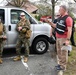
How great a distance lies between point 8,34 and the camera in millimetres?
8109

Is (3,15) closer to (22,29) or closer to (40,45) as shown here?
(22,29)

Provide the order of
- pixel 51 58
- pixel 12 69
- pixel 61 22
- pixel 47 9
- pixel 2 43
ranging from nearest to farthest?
1. pixel 61 22
2. pixel 12 69
3. pixel 2 43
4. pixel 51 58
5. pixel 47 9

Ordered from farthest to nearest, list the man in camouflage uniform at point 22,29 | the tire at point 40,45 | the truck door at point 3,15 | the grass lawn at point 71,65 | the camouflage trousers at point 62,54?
the tire at point 40,45, the truck door at point 3,15, the man in camouflage uniform at point 22,29, the grass lawn at point 71,65, the camouflage trousers at point 62,54

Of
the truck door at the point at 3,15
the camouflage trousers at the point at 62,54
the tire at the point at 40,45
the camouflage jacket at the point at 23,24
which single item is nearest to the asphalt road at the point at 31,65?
the tire at the point at 40,45

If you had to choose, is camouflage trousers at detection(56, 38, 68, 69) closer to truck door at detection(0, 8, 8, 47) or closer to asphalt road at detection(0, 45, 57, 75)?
asphalt road at detection(0, 45, 57, 75)

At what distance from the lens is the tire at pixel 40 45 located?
870 cm

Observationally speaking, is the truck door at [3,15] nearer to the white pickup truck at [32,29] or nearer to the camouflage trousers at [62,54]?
the white pickup truck at [32,29]

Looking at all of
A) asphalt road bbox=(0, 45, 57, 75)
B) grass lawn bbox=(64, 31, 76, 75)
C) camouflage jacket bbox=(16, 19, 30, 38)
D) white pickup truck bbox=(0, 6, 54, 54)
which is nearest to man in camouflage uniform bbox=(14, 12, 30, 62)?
camouflage jacket bbox=(16, 19, 30, 38)

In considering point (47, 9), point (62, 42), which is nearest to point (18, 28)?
point (62, 42)

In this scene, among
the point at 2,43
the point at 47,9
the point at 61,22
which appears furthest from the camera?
the point at 47,9

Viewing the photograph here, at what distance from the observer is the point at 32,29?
8.52 meters

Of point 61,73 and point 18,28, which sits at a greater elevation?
point 18,28

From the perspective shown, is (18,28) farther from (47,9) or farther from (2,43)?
(47,9)

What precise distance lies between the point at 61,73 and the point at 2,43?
2.40 metres
